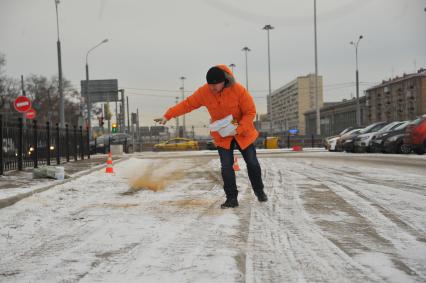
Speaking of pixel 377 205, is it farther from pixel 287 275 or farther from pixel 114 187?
pixel 114 187

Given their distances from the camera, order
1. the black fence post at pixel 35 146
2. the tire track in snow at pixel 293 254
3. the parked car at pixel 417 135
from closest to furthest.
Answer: the tire track in snow at pixel 293 254 → the black fence post at pixel 35 146 → the parked car at pixel 417 135

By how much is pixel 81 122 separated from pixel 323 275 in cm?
2338

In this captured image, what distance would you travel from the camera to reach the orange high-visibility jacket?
486 cm

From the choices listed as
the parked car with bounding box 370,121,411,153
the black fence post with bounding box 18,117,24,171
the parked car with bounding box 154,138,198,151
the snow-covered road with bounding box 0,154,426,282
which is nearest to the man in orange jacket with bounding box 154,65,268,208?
the snow-covered road with bounding box 0,154,426,282

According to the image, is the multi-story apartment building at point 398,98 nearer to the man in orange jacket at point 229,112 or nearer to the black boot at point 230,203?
the man in orange jacket at point 229,112

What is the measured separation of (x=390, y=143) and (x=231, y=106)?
46.3ft

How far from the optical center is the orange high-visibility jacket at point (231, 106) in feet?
15.9

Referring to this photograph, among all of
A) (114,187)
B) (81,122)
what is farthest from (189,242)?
(81,122)

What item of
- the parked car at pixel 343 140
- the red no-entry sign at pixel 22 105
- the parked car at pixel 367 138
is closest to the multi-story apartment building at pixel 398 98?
the parked car at pixel 343 140

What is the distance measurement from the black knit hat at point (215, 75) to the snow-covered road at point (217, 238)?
148 cm

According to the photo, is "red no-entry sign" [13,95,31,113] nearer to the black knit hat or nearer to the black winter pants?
the black winter pants

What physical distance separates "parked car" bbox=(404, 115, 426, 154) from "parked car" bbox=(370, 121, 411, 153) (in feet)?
1.72

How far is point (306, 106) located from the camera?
148875 mm

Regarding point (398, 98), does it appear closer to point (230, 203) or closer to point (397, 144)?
point (397, 144)
